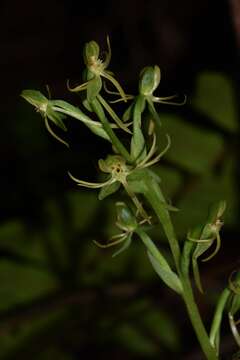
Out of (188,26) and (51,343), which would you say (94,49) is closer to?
(51,343)

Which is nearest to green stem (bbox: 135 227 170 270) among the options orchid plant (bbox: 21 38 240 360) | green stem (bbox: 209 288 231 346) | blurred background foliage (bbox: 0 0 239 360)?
orchid plant (bbox: 21 38 240 360)

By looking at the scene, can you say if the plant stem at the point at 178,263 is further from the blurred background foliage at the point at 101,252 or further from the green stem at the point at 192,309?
the blurred background foliage at the point at 101,252

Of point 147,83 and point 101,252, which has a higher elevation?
point 147,83

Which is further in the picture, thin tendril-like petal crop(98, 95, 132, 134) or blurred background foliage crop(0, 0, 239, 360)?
blurred background foliage crop(0, 0, 239, 360)

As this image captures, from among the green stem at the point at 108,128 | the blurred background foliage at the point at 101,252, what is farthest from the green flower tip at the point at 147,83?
the blurred background foliage at the point at 101,252

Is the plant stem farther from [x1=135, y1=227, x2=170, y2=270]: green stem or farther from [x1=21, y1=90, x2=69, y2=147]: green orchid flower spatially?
[x1=21, y1=90, x2=69, y2=147]: green orchid flower

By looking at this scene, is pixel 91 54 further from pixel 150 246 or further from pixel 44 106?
pixel 150 246

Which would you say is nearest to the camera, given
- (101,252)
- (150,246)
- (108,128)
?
(108,128)

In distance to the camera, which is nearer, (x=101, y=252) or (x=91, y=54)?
(x=91, y=54)

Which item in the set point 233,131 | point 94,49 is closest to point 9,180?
point 233,131

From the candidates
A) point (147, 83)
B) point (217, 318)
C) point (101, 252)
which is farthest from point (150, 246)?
point (101, 252)

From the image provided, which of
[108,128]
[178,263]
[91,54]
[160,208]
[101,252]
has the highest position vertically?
[91,54]

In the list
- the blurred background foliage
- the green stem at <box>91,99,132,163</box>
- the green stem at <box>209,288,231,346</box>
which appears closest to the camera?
the green stem at <box>91,99,132,163</box>

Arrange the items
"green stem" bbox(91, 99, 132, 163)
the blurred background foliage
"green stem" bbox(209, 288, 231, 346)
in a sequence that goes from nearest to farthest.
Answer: "green stem" bbox(91, 99, 132, 163) → "green stem" bbox(209, 288, 231, 346) → the blurred background foliage
